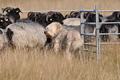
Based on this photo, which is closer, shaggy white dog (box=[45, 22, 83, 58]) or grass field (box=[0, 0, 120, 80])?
grass field (box=[0, 0, 120, 80])

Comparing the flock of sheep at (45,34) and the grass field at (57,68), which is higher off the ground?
the flock of sheep at (45,34)

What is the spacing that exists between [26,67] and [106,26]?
19.8 ft

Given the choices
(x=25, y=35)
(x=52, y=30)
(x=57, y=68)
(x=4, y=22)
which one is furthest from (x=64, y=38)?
(x=4, y=22)

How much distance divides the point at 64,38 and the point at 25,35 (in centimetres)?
179

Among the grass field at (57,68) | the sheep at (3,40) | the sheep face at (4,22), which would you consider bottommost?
the grass field at (57,68)

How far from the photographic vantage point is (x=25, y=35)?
32.9ft

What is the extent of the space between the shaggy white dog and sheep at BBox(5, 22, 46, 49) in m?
1.25

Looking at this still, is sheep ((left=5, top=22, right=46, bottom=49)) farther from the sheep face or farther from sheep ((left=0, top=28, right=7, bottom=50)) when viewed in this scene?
the sheep face

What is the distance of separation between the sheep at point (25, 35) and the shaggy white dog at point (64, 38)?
125 centimetres

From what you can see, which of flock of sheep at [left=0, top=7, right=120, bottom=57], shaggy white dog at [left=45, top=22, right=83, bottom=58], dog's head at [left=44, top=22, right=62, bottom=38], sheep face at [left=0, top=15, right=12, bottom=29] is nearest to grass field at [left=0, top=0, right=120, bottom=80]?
shaggy white dog at [left=45, top=22, right=83, bottom=58]

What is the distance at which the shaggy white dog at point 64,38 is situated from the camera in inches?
316

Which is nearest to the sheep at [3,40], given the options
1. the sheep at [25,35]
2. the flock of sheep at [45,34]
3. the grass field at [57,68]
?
the flock of sheep at [45,34]

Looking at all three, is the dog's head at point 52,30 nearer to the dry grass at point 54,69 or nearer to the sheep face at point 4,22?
the dry grass at point 54,69

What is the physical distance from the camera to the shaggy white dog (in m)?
8.03
